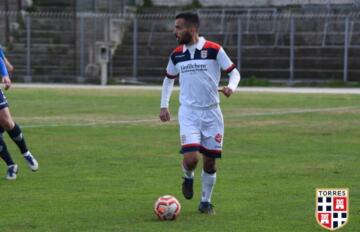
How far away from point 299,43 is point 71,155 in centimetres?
2631

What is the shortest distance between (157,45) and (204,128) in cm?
3286

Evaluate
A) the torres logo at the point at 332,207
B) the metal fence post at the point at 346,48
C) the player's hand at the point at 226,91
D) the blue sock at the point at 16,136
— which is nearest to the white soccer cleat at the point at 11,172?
the blue sock at the point at 16,136

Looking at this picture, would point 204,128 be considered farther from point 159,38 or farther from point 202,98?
point 159,38

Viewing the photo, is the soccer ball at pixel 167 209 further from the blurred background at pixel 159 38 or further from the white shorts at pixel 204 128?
the blurred background at pixel 159 38

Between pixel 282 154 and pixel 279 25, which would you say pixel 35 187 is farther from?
pixel 279 25

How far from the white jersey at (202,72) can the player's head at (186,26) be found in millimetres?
158

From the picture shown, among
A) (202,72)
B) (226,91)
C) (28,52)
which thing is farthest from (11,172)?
(28,52)

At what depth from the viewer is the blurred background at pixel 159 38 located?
4047 cm

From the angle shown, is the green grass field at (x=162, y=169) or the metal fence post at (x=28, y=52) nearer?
the green grass field at (x=162, y=169)

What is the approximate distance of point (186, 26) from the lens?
34.7ft

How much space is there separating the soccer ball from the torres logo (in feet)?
6.17

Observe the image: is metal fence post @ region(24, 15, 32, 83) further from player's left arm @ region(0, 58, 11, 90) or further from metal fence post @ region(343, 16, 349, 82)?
player's left arm @ region(0, 58, 11, 90)

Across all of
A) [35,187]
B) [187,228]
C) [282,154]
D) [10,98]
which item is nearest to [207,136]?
[187,228]

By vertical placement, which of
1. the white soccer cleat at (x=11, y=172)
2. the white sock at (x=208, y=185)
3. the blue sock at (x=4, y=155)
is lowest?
the white soccer cleat at (x=11, y=172)
